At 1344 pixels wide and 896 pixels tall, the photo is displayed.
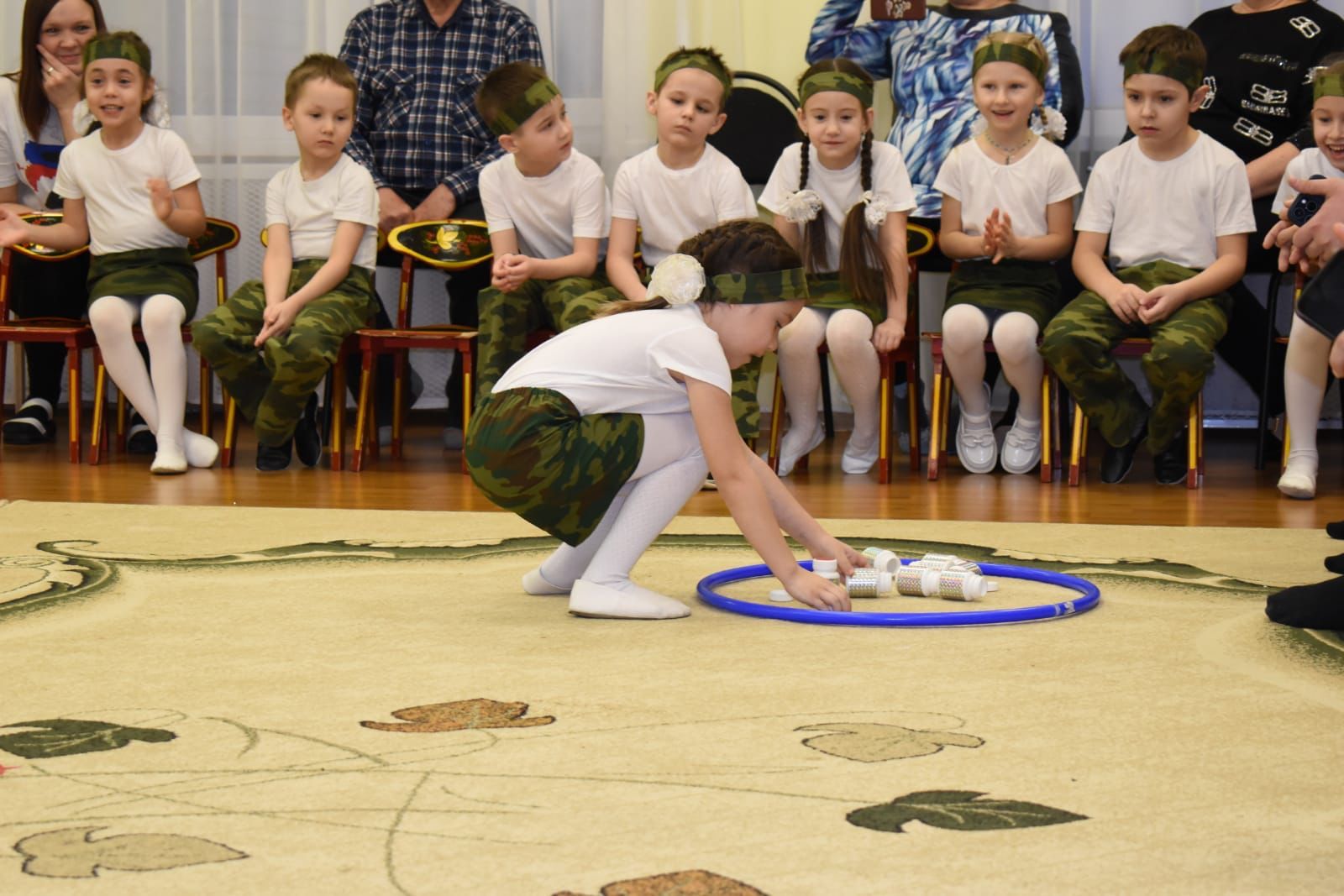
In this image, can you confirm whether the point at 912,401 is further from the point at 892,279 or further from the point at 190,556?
the point at 190,556

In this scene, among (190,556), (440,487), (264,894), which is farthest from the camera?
(440,487)

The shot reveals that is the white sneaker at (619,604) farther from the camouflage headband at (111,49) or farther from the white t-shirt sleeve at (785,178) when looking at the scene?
the camouflage headband at (111,49)

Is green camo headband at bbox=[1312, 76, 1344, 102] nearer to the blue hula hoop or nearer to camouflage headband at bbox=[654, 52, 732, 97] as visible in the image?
camouflage headband at bbox=[654, 52, 732, 97]

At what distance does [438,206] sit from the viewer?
4902 millimetres

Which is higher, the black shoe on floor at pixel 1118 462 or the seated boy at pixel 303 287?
the seated boy at pixel 303 287

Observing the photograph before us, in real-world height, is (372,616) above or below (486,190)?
below

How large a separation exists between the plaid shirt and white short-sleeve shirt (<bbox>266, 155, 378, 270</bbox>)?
16.0 inches

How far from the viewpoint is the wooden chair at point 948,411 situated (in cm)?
425

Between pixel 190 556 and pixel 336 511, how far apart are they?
0.61 metres

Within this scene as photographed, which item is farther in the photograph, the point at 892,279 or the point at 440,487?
the point at 892,279

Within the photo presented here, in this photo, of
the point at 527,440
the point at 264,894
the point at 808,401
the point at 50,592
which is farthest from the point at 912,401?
the point at 264,894

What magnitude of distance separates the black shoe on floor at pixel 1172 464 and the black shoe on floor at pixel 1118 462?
65 millimetres

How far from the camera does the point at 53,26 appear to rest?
504 centimetres

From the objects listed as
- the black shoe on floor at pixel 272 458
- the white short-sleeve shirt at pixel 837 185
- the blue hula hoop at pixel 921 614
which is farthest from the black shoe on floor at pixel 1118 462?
the black shoe on floor at pixel 272 458
